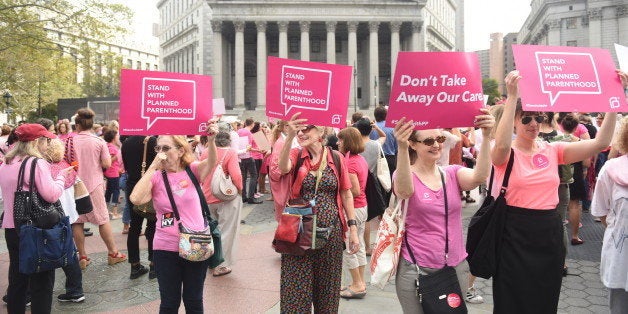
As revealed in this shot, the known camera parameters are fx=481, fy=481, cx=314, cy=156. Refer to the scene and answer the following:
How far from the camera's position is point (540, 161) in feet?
12.1

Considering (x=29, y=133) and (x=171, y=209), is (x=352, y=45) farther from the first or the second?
(x=171, y=209)

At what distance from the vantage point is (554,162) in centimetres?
370

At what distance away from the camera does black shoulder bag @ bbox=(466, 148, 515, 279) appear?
3586 millimetres

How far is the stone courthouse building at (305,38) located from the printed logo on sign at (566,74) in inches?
1917

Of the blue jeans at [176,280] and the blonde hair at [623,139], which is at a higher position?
the blonde hair at [623,139]

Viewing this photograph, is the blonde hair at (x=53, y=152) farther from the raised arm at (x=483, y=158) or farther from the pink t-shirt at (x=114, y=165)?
the pink t-shirt at (x=114, y=165)

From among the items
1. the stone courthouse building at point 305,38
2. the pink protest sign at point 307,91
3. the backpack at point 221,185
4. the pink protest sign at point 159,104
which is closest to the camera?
the pink protest sign at point 307,91

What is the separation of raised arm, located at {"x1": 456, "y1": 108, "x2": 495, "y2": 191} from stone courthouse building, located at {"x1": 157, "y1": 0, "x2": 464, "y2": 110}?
49179 millimetres

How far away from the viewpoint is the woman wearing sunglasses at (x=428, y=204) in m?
3.27

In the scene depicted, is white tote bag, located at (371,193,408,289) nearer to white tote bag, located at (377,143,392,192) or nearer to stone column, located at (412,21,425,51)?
white tote bag, located at (377,143,392,192)

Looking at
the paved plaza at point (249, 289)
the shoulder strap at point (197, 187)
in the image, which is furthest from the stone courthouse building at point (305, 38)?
the shoulder strap at point (197, 187)

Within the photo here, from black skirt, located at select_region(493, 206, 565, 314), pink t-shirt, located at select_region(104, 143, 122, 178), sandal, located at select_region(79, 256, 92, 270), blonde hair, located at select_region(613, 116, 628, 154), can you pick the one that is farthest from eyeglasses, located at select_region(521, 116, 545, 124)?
pink t-shirt, located at select_region(104, 143, 122, 178)

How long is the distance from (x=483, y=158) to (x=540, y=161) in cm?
61

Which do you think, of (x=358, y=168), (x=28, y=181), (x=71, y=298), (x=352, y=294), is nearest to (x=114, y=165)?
(x=71, y=298)
